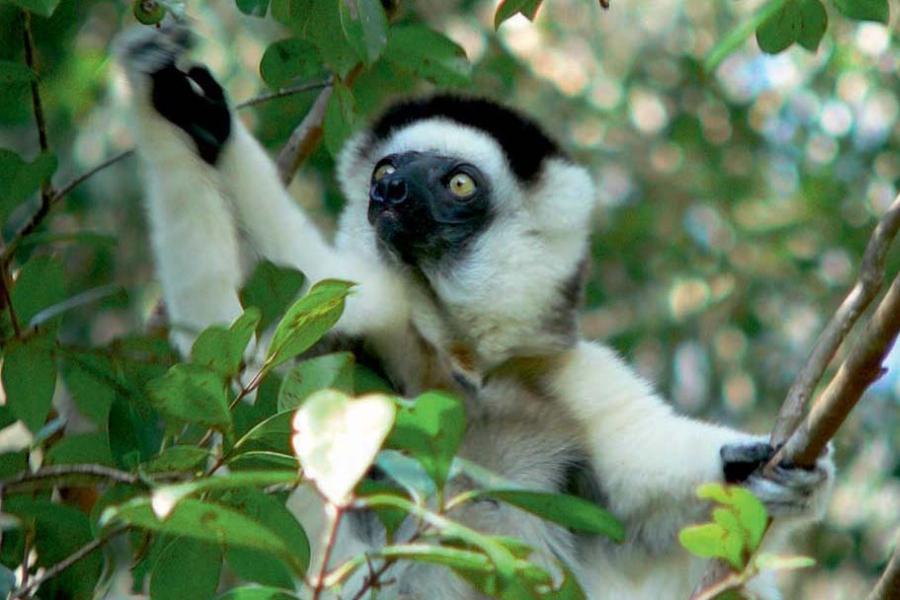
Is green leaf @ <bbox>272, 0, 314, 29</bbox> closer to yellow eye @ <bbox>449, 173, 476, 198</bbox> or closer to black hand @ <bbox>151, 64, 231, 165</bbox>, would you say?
black hand @ <bbox>151, 64, 231, 165</bbox>

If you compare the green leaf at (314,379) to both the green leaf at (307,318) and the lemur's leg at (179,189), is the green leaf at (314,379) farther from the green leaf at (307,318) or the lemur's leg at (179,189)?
the lemur's leg at (179,189)

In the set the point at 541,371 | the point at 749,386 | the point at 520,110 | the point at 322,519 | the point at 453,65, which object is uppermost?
the point at 453,65

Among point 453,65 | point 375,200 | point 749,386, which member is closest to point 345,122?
point 453,65

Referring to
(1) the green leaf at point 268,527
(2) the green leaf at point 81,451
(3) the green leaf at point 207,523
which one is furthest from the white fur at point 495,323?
(3) the green leaf at point 207,523

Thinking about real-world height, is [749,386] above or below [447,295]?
below

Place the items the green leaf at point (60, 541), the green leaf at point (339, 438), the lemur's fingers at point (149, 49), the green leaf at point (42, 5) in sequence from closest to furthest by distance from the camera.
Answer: the green leaf at point (339, 438) → the green leaf at point (42, 5) → the green leaf at point (60, 541) → the lemur's fingers at point (149, 49)

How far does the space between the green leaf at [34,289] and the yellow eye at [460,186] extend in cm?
148

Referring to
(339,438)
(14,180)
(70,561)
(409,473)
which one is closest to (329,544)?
(339,438)

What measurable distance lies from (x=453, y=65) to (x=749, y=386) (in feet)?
19.0

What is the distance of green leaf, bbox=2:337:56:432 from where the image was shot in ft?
9.70

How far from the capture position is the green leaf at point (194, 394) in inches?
89.4

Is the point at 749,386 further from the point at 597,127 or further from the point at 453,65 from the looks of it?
the point at 453,65

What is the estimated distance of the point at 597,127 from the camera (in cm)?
1017

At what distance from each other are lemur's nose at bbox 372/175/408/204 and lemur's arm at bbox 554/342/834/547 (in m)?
0.70
